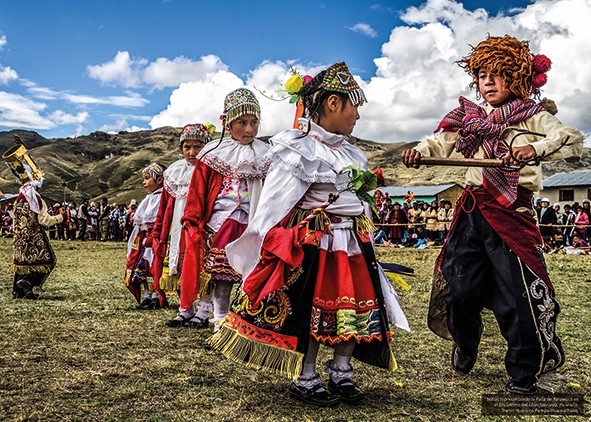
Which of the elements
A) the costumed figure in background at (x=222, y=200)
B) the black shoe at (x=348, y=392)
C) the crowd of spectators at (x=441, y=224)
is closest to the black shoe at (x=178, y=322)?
the costumed figure in background at (x=222, y=200)

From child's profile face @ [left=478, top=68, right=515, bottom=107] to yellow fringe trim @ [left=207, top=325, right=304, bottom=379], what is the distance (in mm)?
2138

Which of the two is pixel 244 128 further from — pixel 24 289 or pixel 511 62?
pixel 24 289

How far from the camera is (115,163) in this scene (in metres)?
134

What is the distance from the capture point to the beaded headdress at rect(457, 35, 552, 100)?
3.92 metres

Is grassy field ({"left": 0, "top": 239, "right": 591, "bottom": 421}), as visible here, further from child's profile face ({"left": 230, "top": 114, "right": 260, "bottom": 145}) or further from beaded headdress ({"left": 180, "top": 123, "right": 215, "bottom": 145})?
beaded headdress ({"left": 180, "top": 123, "right": 215, "bottom": 145})

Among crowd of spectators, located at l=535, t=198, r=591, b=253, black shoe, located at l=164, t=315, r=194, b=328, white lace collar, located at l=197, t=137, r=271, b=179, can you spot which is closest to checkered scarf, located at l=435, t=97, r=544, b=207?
white lace collar, located at l=197, t=137, r=271, b=179

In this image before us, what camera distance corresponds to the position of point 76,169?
133125 mm

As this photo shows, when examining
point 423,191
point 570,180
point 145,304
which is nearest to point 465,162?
point 145,304

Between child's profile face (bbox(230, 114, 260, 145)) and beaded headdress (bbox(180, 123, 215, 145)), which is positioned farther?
beaded headdress (bbox(180, 123, 215, 145))

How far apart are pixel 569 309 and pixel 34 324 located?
237 inches

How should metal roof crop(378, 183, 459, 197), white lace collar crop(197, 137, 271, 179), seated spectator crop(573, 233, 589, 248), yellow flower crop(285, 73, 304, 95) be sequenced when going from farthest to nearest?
1. metal roof crop(378, 183, 459, 197)
2. seated spectator crop(573, 233, 589, 248)
3. white lace collar crop(197, 137, 271, 179)
4. yellow flower crop(285, 73, 304, 95)

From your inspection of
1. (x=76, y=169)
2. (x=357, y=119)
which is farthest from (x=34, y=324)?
(x=76, y=169)

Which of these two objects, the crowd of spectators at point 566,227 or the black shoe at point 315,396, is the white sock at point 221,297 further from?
the crowd of spectators at point 566,227

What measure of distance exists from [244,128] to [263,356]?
267 centimetres
